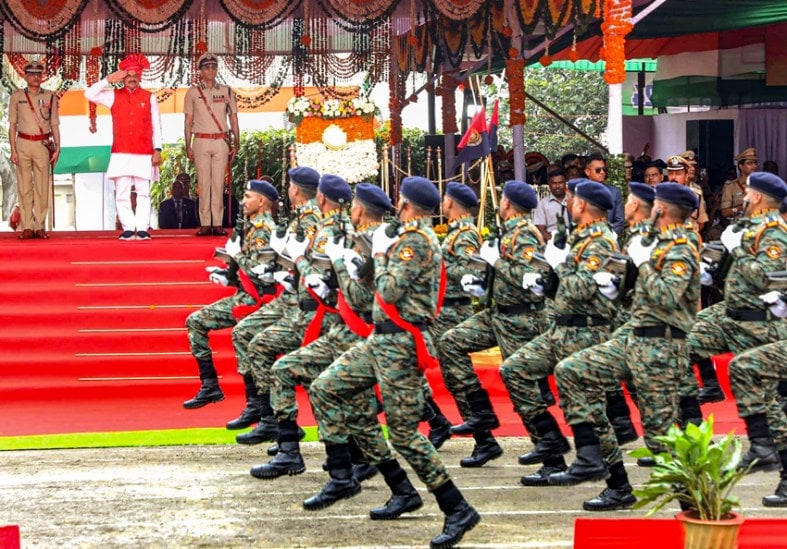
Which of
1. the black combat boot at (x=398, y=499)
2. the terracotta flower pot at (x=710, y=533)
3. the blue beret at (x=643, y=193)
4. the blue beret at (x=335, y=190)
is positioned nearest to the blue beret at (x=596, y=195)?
the blue beret at (x=643, y=193)

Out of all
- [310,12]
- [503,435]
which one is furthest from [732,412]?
[310,12]

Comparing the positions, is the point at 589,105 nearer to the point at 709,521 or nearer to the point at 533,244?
the point at 533,244

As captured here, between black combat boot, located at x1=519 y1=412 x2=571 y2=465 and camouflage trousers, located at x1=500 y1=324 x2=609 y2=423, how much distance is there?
0.05m

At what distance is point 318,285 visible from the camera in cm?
872

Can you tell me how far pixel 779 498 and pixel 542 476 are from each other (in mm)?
1515

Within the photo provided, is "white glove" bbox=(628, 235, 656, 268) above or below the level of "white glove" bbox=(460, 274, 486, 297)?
above

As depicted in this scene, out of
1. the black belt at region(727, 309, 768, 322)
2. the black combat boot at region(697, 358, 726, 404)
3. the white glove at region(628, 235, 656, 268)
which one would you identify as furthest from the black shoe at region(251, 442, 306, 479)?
the black combat boot at region(697, 358, 726, 404)

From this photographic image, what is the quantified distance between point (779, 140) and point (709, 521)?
14919mm

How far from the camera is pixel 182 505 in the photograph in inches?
334

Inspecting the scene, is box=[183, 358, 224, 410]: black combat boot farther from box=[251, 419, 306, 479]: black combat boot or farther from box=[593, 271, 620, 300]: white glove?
box=[593, 271, 620, 300]: white glove

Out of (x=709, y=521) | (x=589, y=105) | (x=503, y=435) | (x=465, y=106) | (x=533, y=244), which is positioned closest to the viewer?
(x=709, y=521)

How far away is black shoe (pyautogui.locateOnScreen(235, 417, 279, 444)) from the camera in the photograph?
9.98 metres

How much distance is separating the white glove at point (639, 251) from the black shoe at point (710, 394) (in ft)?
8.02

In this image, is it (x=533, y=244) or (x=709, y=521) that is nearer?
(x=709, y=521)
